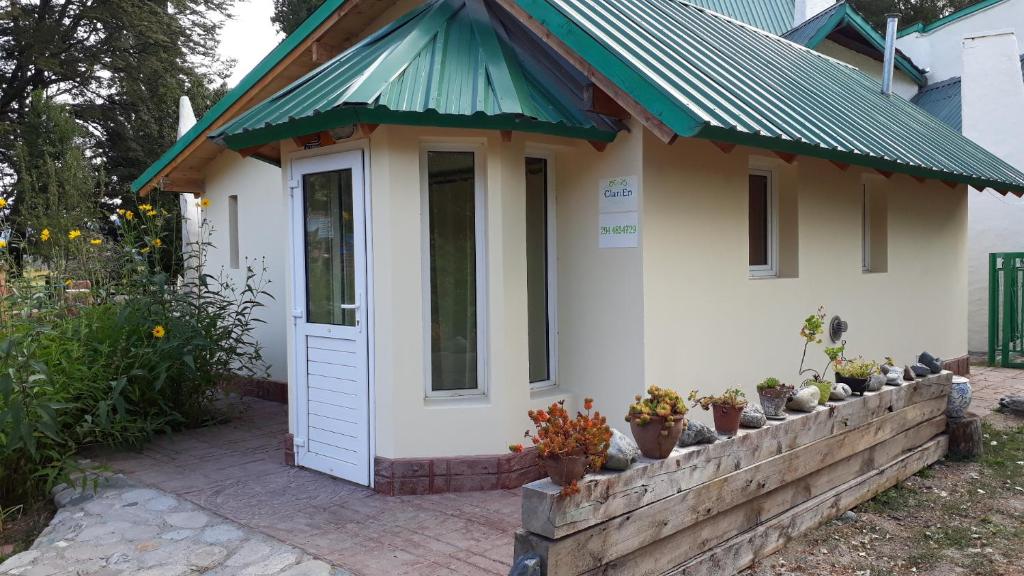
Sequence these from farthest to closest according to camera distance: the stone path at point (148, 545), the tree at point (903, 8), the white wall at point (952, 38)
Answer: the tree at point (903, 8) → the white wall at point (952, 38) → the stone path at point (148, 545)

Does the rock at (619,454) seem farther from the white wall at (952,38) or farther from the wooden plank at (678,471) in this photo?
the white wall at (952,38)

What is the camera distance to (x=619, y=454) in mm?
3697

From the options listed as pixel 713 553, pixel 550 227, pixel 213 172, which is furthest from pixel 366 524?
pixel 213 172

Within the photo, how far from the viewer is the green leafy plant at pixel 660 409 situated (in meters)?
3.87

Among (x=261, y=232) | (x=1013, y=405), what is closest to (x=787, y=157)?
(x=1013, y=405)

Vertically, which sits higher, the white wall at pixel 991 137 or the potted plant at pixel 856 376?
the white wall at pixel 991 137

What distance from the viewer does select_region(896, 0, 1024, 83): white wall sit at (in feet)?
53.7

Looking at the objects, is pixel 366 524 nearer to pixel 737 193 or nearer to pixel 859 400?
pixel 859 400

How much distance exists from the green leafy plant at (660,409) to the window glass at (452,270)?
2.03 metres

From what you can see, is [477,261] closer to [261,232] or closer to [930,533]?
[930,533]

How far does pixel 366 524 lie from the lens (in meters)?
4.92

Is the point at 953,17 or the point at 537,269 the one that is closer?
the point at 537,269

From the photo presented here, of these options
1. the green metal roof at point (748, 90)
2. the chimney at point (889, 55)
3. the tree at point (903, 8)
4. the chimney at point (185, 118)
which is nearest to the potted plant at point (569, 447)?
the green metal roof at point (748, 90)

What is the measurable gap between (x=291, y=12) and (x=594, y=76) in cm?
2375
